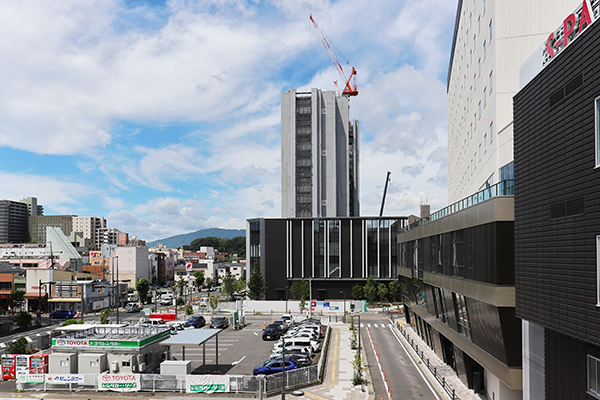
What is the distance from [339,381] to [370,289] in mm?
51865

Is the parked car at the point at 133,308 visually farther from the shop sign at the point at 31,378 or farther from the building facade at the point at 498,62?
the building facade at the point at 498,62

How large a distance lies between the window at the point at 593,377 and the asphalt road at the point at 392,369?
49.5 ft

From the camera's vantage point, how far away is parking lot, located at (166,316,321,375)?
3940 cm

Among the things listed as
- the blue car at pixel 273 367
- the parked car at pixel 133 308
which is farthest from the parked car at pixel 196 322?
the parked car at pixel 133 308

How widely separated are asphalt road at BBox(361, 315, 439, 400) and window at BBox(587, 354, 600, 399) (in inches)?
594

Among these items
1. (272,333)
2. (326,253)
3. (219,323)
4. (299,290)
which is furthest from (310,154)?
(272,333)

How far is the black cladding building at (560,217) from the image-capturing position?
52.0ft

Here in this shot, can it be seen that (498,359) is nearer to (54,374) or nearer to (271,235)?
(54,374)

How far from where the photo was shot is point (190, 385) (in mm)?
31469

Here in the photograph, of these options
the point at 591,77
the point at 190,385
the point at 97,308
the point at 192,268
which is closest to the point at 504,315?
the point at 591,77

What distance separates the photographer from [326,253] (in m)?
93.9

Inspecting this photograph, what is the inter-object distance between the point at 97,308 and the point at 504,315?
81.2 metres

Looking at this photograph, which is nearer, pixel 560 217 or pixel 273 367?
pixel 560 217

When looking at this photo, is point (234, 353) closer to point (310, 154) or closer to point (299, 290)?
point (299, 290)
